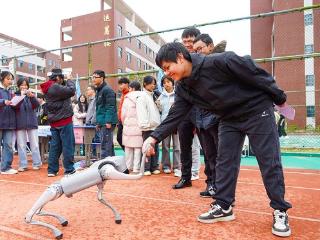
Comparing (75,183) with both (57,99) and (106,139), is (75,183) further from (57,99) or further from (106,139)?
(106,139)

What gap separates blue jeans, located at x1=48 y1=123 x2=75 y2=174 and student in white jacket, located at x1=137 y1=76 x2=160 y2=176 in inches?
45.7

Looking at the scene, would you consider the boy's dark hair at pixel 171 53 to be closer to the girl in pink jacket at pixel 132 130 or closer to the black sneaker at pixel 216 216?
the black sneaker at pixel 216 216

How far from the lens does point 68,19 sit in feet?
113

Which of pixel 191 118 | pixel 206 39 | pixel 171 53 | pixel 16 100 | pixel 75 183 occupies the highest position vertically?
pixel 206 39

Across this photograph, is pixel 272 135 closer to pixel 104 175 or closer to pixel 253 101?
pixel 253 101

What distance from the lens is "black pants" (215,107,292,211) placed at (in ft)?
8.30

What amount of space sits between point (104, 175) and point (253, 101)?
1.31 m

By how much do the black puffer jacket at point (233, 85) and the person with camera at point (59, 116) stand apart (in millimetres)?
3150

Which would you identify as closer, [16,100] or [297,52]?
[16,100]

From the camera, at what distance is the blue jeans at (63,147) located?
209 inches

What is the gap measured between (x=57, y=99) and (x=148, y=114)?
1.49m

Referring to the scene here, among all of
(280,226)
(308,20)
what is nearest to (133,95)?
(280,226)

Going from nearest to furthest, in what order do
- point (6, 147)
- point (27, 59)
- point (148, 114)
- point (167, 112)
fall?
point (148, 114) → point (167, 112) → point (6, 147) → point (27, 59)

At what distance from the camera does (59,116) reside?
529 centimetres
